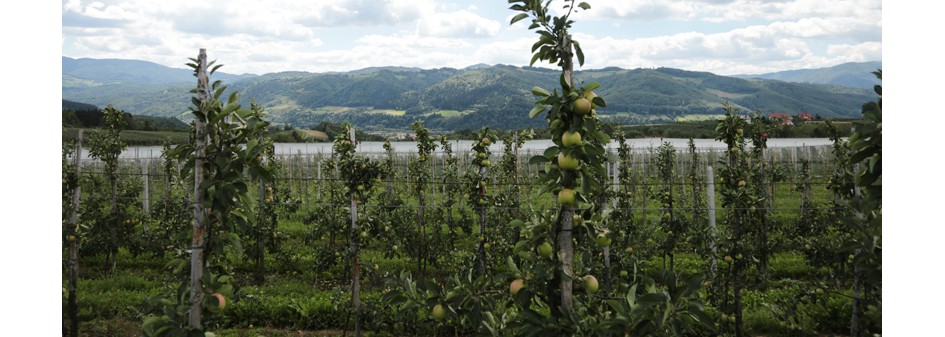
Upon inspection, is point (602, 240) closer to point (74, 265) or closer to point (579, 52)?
point (579, 52)

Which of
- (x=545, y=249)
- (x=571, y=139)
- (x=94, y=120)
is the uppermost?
(x=94, y=120)

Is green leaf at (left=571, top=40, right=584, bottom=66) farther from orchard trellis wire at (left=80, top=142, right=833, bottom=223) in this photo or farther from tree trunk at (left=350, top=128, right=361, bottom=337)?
tree trunk at (left=350, top=128, right=361, bottom=337)

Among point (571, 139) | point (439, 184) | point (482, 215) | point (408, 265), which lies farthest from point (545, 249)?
point (439, 184)

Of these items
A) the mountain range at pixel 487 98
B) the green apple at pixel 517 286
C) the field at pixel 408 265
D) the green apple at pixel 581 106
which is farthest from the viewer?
the mountain range at pixel 487 98

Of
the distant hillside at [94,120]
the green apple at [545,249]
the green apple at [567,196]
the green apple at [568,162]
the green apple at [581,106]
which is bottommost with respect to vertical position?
the green apple at [545,249]

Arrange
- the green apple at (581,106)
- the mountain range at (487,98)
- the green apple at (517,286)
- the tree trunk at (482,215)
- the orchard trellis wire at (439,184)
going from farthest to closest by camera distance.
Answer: the mountain range at (487,98)
the orchard trellis wire at (439,184)
the tree trunk at (482,215)
the green apple at (517,286)
the green apple at (581,106)

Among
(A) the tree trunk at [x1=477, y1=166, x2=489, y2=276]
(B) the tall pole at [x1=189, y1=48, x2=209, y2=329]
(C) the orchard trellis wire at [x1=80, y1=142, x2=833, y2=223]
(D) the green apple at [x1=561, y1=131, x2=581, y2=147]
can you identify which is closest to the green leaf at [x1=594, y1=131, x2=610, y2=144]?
(D) the green apple at [x1=561, y1=131, x2=581, y2=147]

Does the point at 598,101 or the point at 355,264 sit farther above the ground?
the point at 598,101

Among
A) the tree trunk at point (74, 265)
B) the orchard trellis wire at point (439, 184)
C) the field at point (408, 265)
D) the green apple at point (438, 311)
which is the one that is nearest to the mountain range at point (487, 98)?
the orchard trellis wire at point (439, 184)

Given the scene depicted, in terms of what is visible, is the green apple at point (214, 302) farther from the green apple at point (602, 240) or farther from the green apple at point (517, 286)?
the green apple at point (602, 240)

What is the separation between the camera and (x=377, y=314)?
5.12 meters

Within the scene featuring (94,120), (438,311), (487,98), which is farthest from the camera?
(487,98)

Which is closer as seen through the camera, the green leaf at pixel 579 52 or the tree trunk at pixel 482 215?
the green leaf at pixel 579 52

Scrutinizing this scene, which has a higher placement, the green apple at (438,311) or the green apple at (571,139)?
the green apple at (571,139)
